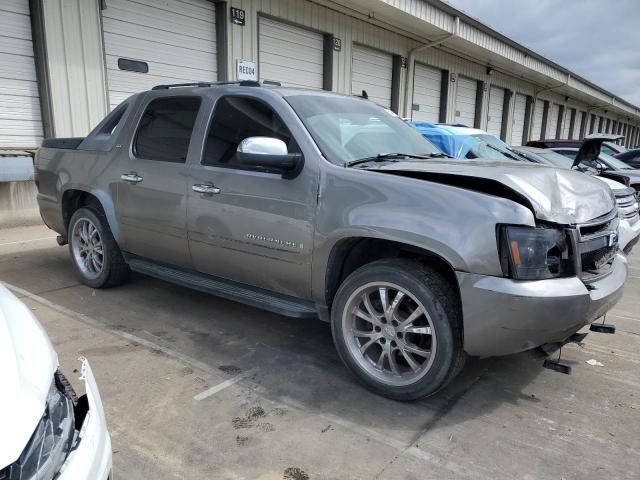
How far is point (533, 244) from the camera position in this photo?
2621mm

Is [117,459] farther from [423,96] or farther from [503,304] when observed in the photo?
[423,96]

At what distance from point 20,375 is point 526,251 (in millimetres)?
2259

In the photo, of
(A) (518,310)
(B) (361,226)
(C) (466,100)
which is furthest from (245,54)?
(C) (466,100)

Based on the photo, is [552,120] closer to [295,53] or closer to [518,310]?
[295,53]

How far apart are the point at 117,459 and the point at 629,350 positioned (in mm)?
3673

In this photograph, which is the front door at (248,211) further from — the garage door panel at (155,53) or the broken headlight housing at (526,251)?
the garage door panel at (155,53)

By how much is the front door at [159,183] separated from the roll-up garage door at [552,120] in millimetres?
29041

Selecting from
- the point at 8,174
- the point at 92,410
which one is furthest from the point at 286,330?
the point at 8,174

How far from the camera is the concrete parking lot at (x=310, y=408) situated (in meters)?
2.49

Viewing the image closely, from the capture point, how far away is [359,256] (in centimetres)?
334

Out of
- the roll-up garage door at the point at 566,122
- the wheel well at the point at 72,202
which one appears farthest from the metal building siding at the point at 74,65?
the roll-up garage door at the point at 566,122

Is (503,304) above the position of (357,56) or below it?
below

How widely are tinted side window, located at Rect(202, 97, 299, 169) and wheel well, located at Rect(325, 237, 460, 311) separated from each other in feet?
2.87

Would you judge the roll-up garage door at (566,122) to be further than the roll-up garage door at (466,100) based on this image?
Yes
